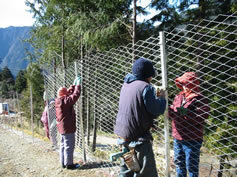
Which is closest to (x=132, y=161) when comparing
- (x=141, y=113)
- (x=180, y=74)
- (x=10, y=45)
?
(x=141, y=113)

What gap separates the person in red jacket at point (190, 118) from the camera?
2076 millimetres

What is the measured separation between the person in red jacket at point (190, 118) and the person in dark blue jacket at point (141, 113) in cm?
39

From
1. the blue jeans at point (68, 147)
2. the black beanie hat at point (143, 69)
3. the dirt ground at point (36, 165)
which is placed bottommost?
the dirt ground at point (36, 165)

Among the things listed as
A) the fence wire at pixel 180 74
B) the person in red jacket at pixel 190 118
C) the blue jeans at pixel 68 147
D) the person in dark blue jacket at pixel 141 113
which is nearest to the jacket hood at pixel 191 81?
the person in red jacket at pixel 190 118

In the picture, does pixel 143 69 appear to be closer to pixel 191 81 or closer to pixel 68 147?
pixel 191 81

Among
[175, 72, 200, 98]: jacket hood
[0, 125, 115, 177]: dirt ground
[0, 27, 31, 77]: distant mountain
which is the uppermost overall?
[0, 27, 31, 77]: distant mountain

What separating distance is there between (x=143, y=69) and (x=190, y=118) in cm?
75

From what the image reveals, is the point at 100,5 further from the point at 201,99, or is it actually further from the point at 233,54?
the point at 201,99

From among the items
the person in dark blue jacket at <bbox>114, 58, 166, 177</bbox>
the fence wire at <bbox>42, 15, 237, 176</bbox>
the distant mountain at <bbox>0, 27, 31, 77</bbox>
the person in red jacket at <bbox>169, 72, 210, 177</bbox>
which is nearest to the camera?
the person in dark blue jacket at <bbox>114, 58, 166, 177</bbox>

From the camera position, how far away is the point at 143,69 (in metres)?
1.86

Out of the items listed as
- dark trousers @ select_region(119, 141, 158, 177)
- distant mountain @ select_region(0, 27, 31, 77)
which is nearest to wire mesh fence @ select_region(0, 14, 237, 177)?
dark trousers @ select_region(119, 141, 158, 177)

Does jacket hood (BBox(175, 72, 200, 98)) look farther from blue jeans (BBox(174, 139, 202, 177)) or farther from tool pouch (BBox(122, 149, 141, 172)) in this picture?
tool pouch (BBox(122, 149, 141, 172))

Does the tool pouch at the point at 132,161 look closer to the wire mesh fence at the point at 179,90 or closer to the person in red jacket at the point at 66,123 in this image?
the wire mesh fence at the point at 179,90

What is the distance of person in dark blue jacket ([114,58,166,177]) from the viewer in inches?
69.7
